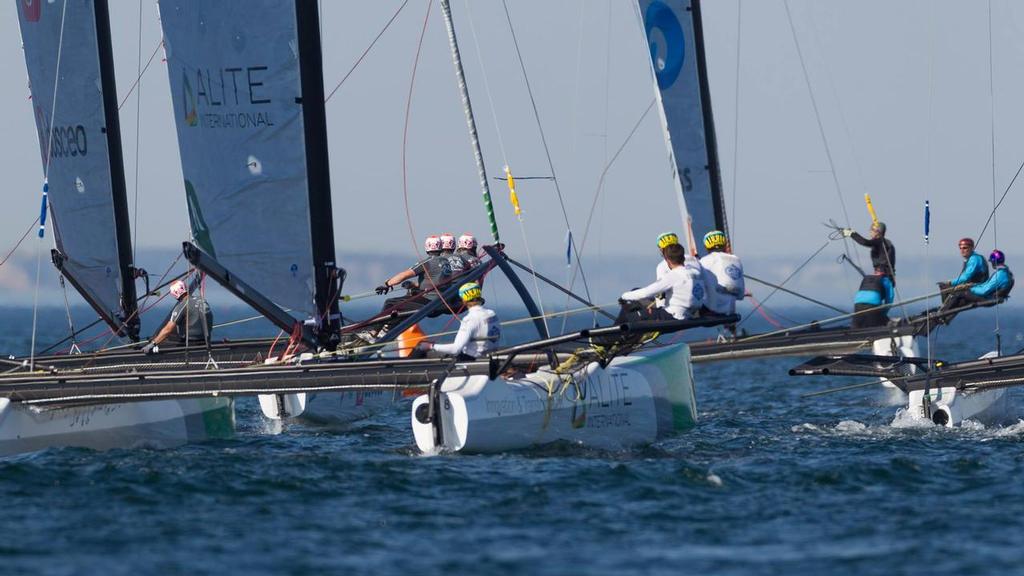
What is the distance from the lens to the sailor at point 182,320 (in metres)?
16.7

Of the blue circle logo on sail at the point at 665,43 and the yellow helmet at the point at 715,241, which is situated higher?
the blue circle logo on sail at the point at 665,43

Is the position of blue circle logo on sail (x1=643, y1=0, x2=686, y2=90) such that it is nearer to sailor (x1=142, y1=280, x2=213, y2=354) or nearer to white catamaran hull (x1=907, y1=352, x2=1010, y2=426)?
white catamaran hull (x1=907, y1=352, x2=1010, y2=426)

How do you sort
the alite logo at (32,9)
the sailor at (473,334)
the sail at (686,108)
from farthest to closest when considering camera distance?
the sail at (686,108) < the alite logo at (32,9) < the sailor at (473,334)

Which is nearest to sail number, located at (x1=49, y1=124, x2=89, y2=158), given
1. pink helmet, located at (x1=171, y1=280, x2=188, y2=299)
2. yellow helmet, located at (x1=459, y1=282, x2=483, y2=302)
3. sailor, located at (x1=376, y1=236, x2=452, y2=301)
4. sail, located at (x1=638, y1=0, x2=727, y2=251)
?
pink helmet, located at (x1=171, y1=280, x2=188, y2=299)

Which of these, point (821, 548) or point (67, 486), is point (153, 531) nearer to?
point (67, 486)

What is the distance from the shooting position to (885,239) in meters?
20.7

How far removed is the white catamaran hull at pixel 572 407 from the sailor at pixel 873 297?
5527 millimetres

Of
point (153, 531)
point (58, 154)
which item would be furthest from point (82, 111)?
point (153, 531)

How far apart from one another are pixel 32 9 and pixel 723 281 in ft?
30.7

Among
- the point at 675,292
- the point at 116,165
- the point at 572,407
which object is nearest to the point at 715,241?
the point at 675,292

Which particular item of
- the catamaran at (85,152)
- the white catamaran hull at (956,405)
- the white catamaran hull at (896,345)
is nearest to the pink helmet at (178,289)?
the catamaran at (85,152)

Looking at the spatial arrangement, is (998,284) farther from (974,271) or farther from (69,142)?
(69,142)

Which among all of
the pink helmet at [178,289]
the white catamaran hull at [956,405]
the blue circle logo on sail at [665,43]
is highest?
the blue circle logo on sail at [665,43]

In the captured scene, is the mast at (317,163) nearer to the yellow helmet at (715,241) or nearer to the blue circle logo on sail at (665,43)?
the yellow helmet at (715,241)
